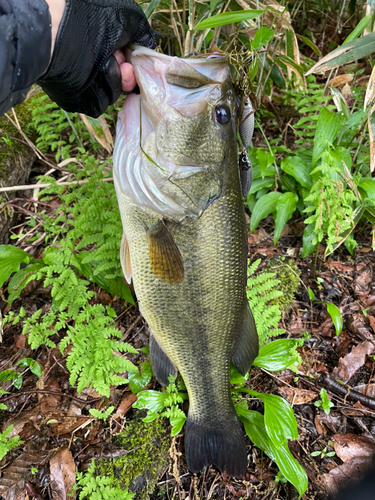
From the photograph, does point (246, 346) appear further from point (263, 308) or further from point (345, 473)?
point (345, 473)

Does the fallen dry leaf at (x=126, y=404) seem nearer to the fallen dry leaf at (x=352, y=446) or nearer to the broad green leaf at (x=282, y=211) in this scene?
the fallen dry leaf at (x=352, y=446)

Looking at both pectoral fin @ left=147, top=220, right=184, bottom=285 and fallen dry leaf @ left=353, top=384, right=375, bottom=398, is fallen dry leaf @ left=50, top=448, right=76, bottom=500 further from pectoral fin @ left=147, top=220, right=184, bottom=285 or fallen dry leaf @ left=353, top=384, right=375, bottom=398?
fallen dry leaf @ left=353, top=384, right=375, bottom=398

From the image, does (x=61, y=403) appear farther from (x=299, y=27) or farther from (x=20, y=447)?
(x=299, y=27)

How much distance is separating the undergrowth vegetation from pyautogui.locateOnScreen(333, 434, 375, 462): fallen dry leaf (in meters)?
0.49

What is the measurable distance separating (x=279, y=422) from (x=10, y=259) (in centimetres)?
215

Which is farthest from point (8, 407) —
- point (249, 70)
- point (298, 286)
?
point (249, 70)

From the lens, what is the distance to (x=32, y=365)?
2.36 metres

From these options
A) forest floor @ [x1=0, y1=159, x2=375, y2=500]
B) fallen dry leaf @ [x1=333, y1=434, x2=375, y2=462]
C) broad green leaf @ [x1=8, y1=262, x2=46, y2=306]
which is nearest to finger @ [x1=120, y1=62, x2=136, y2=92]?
broad green leaf @ [x1=8, y1=262, x2=46, y2=306]

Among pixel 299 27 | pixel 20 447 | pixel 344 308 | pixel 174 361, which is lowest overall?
pixel 20 447

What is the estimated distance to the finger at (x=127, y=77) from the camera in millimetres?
1559

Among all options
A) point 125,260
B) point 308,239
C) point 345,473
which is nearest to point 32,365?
point 125,260

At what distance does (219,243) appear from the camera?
5.90 feet

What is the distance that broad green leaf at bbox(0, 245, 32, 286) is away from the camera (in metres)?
2.32

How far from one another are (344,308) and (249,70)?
2.21 m
